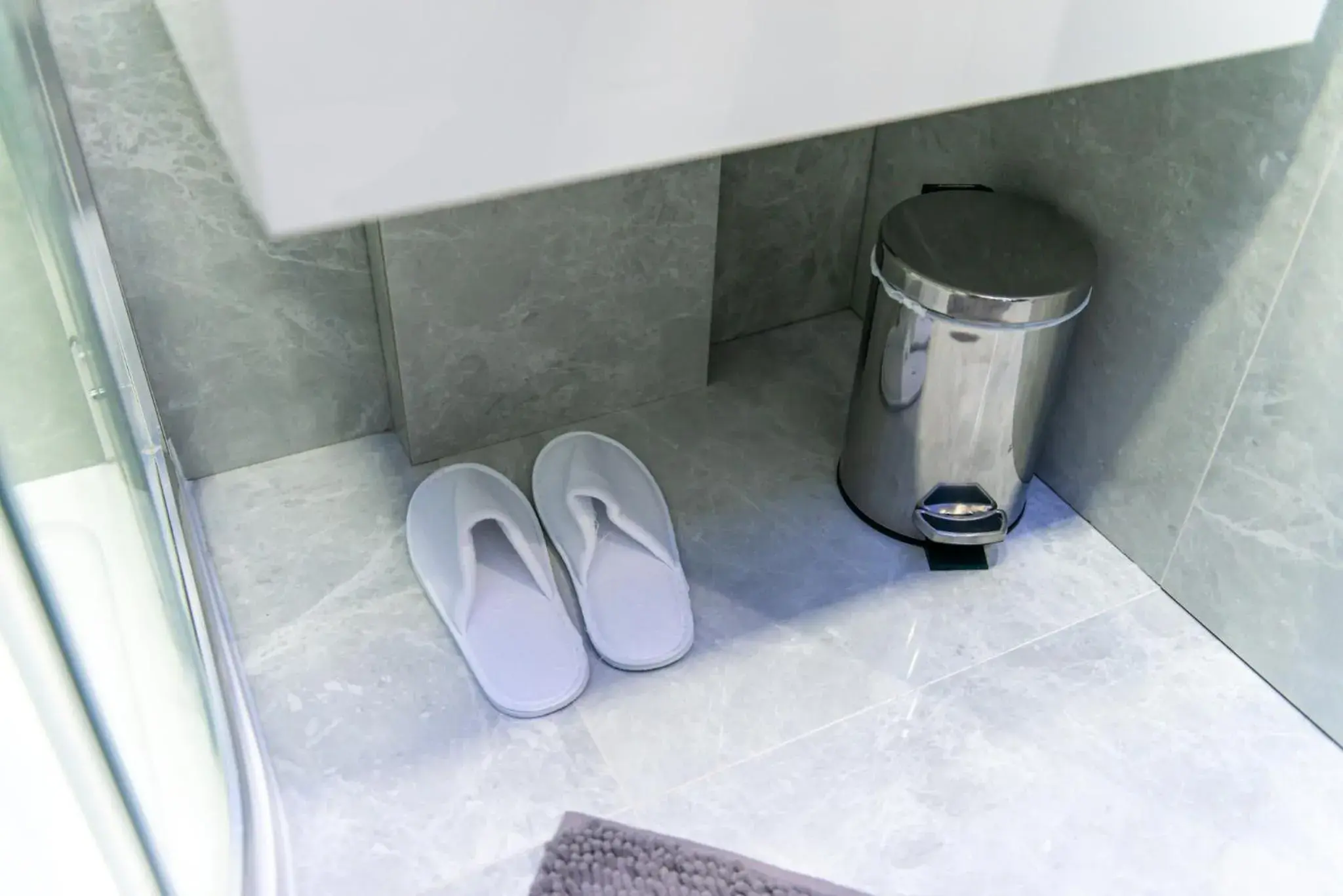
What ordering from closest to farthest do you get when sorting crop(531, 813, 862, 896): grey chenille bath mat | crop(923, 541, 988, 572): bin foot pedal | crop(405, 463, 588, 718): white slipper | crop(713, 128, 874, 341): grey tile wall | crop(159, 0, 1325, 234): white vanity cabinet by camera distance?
crop(159, 0, 1325, 234): white vanity cabinet, crop(531, 813, 862, 896): grey chenille bath mat, crop(405, 463, 588, 718): white slipper, crop(923, 541, 988, 572): bin foot pedal, crop(713, 128, 874, 341): grey tile wall

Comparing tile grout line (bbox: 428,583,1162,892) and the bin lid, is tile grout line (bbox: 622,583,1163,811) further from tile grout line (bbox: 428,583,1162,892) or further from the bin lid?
the bin lid

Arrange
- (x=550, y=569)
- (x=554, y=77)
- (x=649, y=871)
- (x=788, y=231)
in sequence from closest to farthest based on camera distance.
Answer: (x=554, y=77) < (x=649, y=871) < (x=550, y=569) < (x=788, y=231)

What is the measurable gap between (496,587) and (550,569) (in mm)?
53

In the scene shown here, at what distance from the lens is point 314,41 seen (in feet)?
1.41

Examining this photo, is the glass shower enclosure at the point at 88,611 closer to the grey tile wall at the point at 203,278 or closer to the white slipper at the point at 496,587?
the grey tile wall at the point at 203,278

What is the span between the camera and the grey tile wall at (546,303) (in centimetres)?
103

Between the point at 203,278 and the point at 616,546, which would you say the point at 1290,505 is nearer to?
the point at 616,546

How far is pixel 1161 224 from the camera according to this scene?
37.7 inches

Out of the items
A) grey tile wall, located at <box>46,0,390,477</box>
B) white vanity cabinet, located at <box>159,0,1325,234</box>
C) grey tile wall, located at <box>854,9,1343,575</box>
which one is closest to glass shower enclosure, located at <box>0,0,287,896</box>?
grey tile wall, located at <box>46,0,390,477</box>

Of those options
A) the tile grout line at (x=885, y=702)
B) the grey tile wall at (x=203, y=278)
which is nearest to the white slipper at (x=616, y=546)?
the tile grout line at (x=885, y=702)

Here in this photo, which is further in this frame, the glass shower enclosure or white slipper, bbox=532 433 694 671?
white slipper, bbox=532 433 694 671

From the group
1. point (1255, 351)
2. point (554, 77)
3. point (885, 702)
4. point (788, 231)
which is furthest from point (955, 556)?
point (554, 77)

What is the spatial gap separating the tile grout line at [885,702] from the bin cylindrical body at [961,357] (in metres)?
0.11

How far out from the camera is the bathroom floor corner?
845 mm
